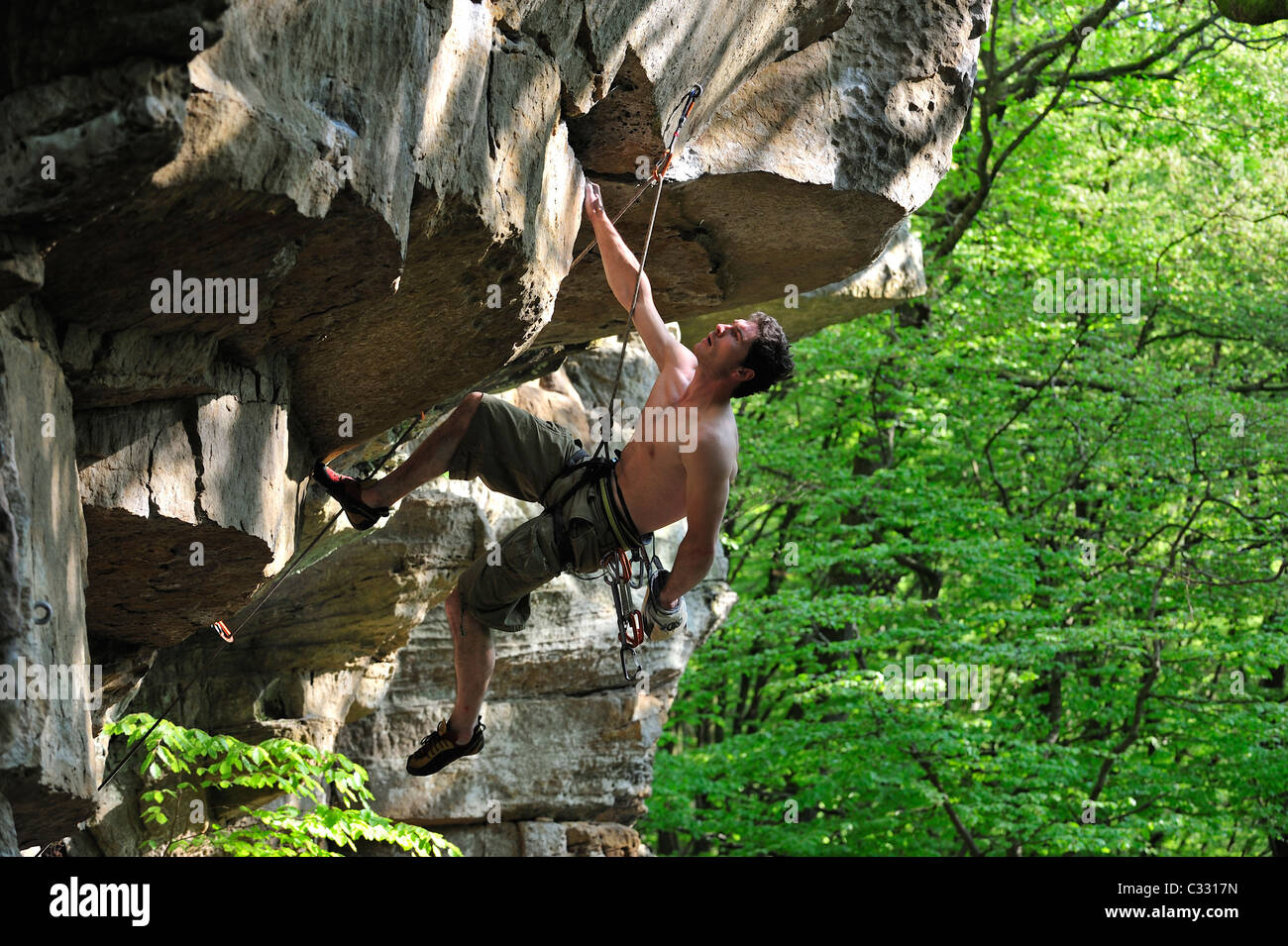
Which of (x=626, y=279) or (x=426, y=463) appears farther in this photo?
(x=626, y=279)

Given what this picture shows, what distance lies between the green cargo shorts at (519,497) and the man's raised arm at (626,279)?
52 cm

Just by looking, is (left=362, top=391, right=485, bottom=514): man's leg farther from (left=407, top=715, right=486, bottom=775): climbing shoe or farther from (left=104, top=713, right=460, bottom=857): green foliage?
(left=104, top=713, right=460, bottom=857): green foliage

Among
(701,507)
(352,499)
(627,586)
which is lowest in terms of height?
(627,586)

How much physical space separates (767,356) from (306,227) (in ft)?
6.37

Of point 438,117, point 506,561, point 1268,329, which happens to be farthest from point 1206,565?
point 438,117

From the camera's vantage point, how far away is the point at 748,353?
4.69 meters

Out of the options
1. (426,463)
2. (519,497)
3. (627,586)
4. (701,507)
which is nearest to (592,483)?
(519,497)

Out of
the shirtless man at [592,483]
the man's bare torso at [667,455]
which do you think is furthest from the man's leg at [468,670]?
the man's bare torso at [667,455]

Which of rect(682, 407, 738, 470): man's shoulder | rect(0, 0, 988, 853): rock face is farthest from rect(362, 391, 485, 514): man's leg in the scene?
rect(682, 407, 738, 470): man's shoulder

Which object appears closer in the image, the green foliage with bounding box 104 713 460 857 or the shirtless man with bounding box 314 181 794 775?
the shirtless man with bounding box 314 181 794 775

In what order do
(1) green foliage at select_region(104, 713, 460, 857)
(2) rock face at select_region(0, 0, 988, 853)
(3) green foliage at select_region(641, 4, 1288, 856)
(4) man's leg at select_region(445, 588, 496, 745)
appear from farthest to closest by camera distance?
(3) green foliage at select_region(641, 4, 1288, 856) < (1) green foliage at select_region(104, 713, 460, 857) < (4) man's leg at select_region(445, 588, 496, 745) < (2) rock face at select_region(0, 0, 988, 853)

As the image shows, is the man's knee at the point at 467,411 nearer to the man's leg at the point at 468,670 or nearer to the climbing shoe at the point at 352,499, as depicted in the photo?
the climbing shoe at the point at 352,499

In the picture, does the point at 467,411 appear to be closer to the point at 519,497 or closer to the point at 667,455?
the point at 519,497

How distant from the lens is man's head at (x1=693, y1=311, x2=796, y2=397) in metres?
4.68
